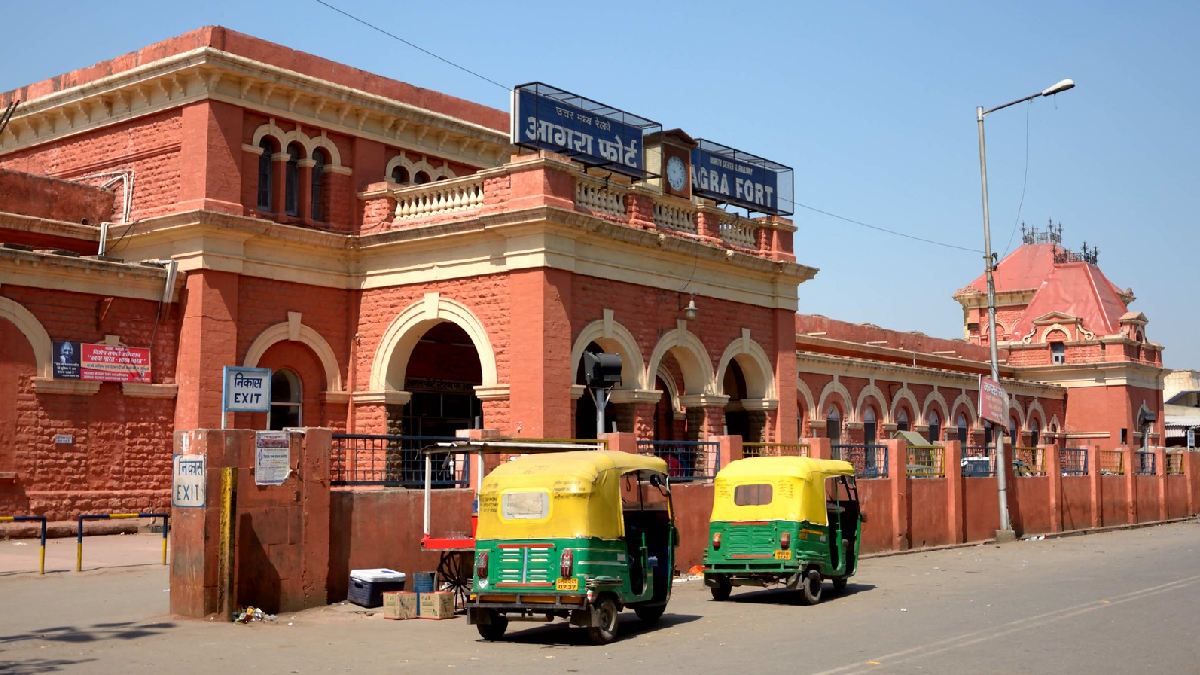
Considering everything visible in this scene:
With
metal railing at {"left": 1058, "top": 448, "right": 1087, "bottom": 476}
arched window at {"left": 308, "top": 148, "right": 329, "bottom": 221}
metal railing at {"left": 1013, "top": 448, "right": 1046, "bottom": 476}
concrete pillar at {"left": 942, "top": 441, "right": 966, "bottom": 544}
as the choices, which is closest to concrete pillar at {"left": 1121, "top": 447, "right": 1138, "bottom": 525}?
metal railing at {"left": 1058, "top": 448, "right": 1087, "bottom": 476}

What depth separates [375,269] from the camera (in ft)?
84.7

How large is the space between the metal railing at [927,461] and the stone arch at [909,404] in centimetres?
1659

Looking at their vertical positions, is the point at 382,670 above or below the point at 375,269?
below

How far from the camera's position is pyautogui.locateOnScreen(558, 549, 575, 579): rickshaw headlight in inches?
505

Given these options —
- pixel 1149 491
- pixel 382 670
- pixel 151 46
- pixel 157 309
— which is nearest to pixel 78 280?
pixel 157 309

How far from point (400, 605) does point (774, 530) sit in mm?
5014

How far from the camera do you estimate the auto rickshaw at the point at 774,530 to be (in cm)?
1670

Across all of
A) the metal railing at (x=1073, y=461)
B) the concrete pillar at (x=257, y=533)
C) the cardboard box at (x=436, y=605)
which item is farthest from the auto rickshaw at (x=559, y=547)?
the metal railing at (x=1073, y=461)

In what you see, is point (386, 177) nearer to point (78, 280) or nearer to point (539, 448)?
point (78, 280)

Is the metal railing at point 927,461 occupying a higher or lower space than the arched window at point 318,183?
lower

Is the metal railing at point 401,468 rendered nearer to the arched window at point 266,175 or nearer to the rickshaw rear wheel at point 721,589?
the rickshaw rear wheel at point 721,589

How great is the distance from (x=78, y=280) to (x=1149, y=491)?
30.4 metres

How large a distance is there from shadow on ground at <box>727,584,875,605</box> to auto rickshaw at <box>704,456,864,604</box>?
0.23 metres

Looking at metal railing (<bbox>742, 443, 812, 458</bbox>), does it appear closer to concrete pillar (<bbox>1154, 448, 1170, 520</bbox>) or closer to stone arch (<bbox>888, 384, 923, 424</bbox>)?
concrete pillar (<bbox>1154, 448, 1170, 520</bbox>)
